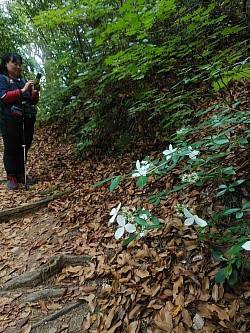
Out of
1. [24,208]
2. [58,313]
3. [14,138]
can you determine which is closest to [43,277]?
[58,313]

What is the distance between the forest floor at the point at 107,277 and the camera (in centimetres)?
169

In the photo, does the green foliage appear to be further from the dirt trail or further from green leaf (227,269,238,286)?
the dirt trail

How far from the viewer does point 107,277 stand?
2.18m


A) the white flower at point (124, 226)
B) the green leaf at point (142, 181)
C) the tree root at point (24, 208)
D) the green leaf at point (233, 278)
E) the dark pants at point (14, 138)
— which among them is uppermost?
the dark pants at point (14, 138)

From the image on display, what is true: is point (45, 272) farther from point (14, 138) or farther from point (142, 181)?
point (14, 138)

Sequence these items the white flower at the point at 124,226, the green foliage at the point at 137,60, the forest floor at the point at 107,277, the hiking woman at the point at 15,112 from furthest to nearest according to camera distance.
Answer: the hiking woman at the point at 15,112 < the green foliage at the point at 137,60 < the forest floor at the point at 107,277 < the white flower at the point at 124,226

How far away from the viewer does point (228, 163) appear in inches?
88.6

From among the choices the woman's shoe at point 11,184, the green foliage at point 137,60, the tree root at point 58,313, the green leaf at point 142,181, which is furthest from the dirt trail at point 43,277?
the green foliage at point 137,60

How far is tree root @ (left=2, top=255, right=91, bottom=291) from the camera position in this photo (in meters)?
2.36

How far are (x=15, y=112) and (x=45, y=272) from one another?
2510 mm

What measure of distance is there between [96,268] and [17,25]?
9.45 metres

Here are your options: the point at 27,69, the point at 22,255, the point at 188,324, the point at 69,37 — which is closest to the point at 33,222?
the point at 22,255

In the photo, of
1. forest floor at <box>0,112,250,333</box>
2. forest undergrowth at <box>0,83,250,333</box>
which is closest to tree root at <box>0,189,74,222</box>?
forest floor at <box>0,112,250,333</box>

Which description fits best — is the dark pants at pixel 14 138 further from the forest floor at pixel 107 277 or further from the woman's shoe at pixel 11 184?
the forest floor at pixel 107 277
